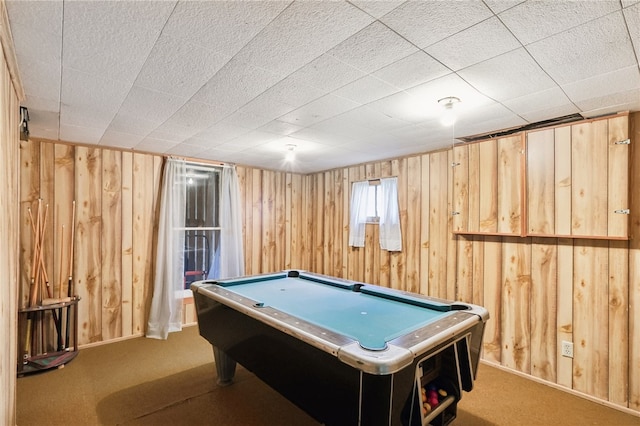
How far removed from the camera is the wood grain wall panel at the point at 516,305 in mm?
2799

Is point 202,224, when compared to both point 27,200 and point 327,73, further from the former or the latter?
point 327,73

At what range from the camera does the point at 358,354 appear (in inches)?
50.9

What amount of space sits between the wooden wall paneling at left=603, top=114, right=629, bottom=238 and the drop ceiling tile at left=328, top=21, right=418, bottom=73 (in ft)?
6.25

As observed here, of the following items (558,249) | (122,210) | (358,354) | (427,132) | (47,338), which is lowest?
(47,338)

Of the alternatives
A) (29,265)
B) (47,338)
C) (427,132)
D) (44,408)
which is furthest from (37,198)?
(427,132)

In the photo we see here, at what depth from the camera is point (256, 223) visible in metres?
4.73

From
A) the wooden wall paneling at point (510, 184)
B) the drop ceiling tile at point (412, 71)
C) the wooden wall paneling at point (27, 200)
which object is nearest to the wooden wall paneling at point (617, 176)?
the wooden wall paneling at point (510, 184)

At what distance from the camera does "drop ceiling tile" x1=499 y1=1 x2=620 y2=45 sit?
1.18 metres

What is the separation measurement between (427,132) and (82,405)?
11.8ft

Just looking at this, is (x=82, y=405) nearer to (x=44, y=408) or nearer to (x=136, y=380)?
(x=44, y=408)

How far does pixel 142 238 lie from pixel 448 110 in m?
3.60

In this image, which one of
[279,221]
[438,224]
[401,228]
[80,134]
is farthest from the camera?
Answer: [279,221]

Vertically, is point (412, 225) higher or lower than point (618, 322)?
higher

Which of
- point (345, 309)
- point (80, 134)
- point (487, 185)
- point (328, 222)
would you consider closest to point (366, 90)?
point (345, 309)
